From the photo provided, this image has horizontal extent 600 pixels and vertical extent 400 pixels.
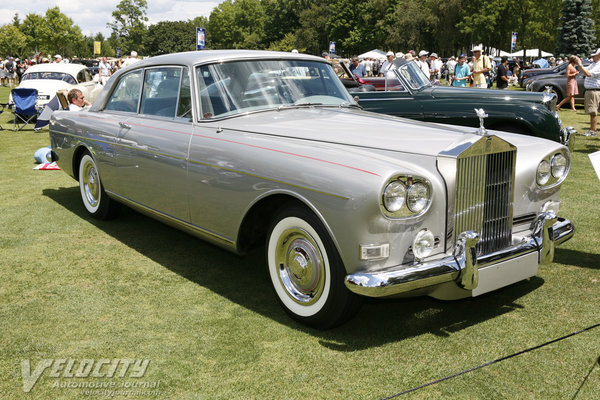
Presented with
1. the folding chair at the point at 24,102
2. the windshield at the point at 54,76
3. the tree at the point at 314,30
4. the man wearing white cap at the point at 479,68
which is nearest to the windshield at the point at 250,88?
the man wearing white cap at the point at 479,68

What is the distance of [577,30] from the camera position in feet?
145

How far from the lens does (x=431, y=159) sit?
10.5 ft

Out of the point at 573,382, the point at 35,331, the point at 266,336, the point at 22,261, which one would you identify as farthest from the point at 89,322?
the point at 573,382

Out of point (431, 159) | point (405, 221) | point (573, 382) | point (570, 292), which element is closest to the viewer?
point (573, 382)

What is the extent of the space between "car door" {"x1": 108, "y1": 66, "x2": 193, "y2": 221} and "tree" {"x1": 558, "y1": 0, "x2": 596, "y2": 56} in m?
46.8

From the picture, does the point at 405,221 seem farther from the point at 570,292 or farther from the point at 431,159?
the point at 570,292

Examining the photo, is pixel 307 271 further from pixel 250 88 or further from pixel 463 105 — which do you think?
pixel 463 105

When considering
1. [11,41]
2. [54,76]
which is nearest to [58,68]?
[54,76]

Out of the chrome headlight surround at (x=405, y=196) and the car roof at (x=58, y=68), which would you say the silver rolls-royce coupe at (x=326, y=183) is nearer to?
the chrome headlight surround at (x=405, y=196)

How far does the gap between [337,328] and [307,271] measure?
0.42 metres

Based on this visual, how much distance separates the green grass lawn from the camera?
285 centimetres

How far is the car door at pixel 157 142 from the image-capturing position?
14.0 feet

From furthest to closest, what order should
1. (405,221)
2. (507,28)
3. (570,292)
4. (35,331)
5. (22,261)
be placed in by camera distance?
(507,28) < (22,261) < (570,292) < (35,331) < (405,221)

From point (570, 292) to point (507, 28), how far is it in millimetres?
57940
